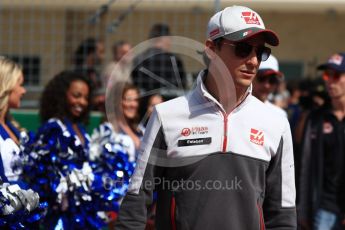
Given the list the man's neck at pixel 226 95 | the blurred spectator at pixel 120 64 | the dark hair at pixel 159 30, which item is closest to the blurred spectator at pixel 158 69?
the dark hair at pixel 159 30

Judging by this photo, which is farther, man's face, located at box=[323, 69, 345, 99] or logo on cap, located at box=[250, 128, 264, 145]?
man's face, located at box=[323, 69, 345, 99]

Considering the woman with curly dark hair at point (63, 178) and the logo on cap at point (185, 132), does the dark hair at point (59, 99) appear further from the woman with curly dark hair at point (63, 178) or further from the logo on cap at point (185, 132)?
the logo on cap at point (185, 132)

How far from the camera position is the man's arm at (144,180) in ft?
14.5

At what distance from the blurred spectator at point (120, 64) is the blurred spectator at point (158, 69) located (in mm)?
205

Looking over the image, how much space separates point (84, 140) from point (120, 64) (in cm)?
169

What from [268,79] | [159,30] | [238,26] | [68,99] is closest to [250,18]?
[238,26]

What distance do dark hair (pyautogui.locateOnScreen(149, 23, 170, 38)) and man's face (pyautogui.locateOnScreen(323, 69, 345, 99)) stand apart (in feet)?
7.76

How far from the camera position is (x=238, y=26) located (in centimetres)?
444

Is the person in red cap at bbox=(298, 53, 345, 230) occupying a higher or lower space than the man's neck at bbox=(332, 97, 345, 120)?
lower

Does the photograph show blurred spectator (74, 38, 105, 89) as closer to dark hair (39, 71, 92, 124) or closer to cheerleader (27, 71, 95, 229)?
dark hair (39, 71, 92, 124)

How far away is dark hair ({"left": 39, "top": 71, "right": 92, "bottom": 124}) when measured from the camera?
749cm

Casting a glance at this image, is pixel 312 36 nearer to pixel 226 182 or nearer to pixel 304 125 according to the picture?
pixel 304 125

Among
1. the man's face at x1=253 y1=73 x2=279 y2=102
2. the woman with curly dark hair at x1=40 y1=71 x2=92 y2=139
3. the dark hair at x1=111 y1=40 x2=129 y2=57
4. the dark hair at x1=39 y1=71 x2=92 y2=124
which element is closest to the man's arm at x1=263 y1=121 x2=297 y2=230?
the man's face at x1=253 y1=73 x2=279 y2=102

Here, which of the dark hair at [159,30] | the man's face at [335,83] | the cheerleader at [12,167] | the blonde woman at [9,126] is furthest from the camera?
the dark hair at [159,30]
